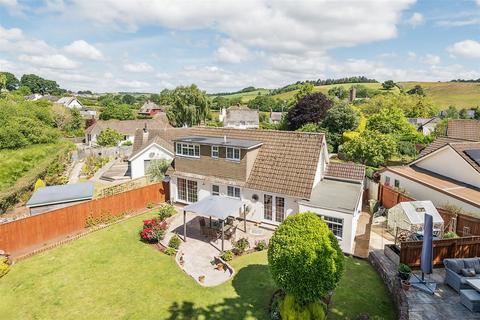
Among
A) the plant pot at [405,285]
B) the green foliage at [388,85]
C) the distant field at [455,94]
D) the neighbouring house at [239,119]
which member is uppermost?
the green foliage at [388,85]

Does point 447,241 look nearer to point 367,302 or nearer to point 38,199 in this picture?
point 367,302

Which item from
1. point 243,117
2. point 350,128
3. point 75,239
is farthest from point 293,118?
point 75,239

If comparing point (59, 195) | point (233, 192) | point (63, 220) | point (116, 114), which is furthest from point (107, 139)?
point (116, 114)

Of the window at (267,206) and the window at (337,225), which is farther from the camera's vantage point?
the window at (267,206)

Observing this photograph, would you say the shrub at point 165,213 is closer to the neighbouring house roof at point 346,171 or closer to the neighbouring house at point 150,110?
the neighbouring house roof at point 346,171

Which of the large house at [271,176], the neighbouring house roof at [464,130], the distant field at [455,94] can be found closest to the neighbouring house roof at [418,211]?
the large house at [271,176]

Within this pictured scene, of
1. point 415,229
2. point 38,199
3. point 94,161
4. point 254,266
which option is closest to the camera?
point 254,266

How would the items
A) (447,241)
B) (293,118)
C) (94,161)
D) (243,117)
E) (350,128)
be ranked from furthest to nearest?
(243,117)
(293,118)
(350,128)
(94,161)
(447,241)

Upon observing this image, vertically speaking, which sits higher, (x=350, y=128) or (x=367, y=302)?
(x=350, y=128)
